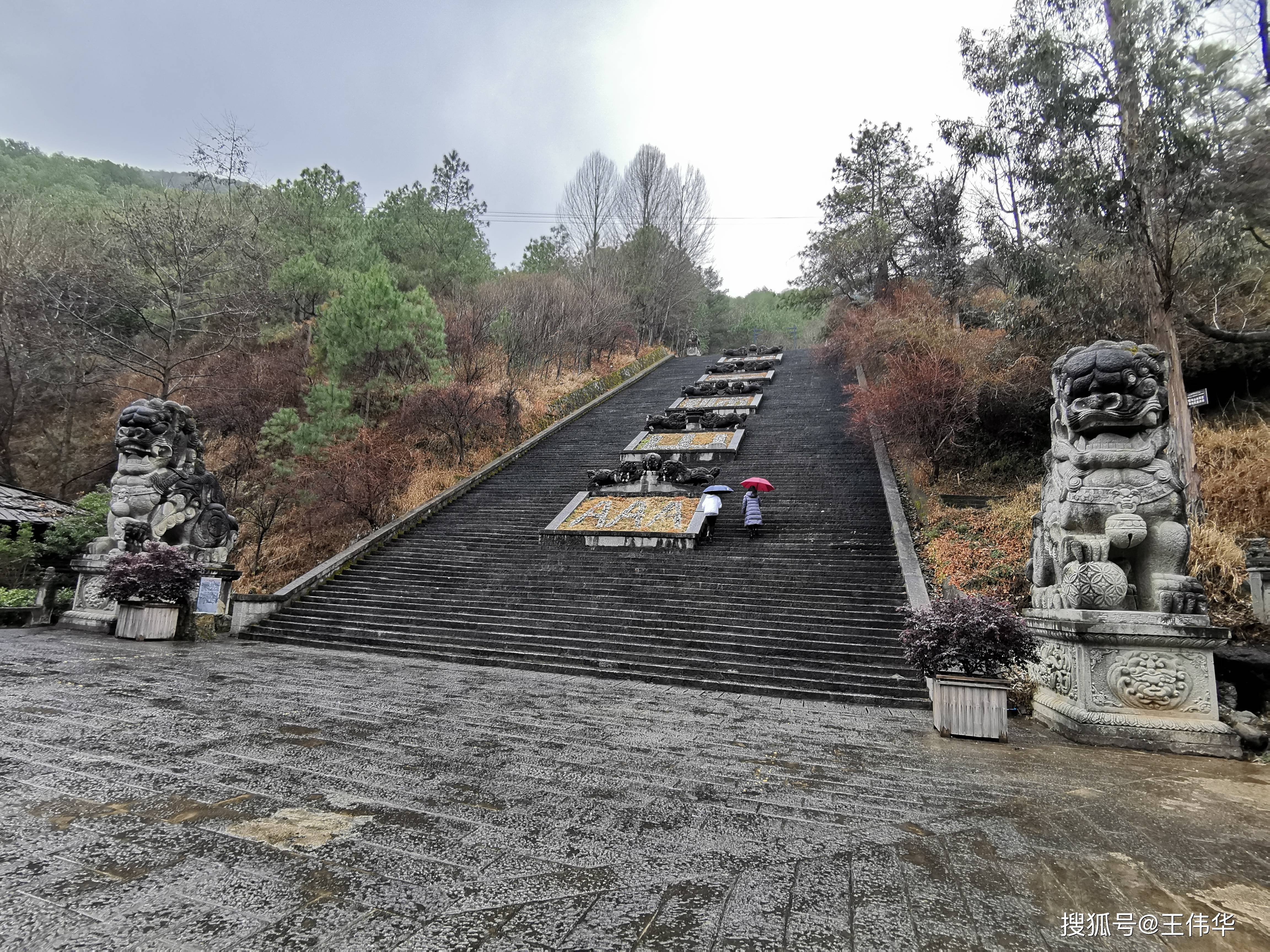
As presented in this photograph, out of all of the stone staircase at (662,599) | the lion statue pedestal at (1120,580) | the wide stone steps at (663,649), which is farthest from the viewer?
the stone staircase at (662,599)

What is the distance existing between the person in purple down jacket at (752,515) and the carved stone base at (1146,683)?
6.25 meters

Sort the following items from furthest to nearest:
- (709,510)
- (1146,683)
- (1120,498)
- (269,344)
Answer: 1. (269,344)
2. (709,510)
3. (1120,498)
4. (1146,683)

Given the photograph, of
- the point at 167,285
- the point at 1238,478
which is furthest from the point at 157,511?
the point at 1238,478

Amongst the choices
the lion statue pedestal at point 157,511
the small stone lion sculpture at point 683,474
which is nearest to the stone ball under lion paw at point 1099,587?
the small stone lion sculpture at point 683,474

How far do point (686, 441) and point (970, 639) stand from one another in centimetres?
1282

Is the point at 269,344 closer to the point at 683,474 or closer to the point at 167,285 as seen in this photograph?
the point at 167,285

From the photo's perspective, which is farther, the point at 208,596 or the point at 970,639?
the point at 208,596

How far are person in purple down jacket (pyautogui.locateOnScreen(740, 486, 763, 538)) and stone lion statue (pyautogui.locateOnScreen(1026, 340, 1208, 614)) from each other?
5755mm

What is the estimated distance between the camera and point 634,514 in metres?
12.5

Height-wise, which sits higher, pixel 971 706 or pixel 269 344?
pixel 269 344

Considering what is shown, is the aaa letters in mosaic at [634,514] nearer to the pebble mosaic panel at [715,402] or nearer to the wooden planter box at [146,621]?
the wooden planter box at [146,621]

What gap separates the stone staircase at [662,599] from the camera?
767 centimetres

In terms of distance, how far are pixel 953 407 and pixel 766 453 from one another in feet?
15.9

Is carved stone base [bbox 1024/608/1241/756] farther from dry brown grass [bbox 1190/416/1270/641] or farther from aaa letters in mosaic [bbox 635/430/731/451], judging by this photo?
aaa letters in mosaic [bbox 635/430/731/451]
